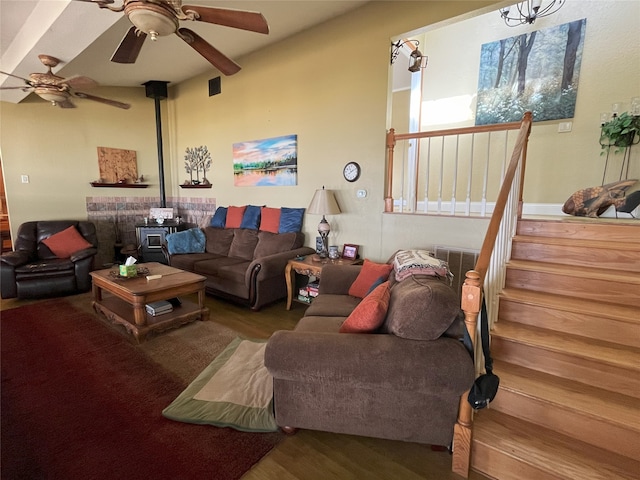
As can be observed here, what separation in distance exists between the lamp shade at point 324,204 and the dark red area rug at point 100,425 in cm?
204

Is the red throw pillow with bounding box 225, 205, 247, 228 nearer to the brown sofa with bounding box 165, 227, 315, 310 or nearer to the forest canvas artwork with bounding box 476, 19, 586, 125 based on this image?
the brown sofa with bounding box 165, 227, 315, 310

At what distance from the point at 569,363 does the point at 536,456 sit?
0.57 m

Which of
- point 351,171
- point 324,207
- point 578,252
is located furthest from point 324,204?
point 578,252

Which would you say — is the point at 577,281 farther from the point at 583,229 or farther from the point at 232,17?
the point at 232,17

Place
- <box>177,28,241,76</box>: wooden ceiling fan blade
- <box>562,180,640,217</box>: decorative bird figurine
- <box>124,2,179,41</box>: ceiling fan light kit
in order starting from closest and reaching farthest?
1. <box>124,2,179,41</box>: ceiling fan light kit
2. <box>177,28,241,76</box>: wooden ceiling fan blade
3. <box>562,180,640,217</box>: decorative bird figurine

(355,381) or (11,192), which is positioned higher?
(11,192)

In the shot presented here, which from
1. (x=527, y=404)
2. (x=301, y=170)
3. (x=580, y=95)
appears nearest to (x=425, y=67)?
(x=580, y=95)

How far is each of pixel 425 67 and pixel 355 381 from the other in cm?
473

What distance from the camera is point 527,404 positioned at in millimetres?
1564

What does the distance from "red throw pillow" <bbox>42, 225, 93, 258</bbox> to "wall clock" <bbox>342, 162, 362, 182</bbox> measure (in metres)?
3.85

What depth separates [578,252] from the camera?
220 centimetres

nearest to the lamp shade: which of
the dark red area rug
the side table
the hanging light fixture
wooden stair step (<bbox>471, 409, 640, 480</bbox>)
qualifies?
the side table

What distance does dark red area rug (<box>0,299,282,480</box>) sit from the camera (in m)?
1.49

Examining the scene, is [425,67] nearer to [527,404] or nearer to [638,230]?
[638,230]
